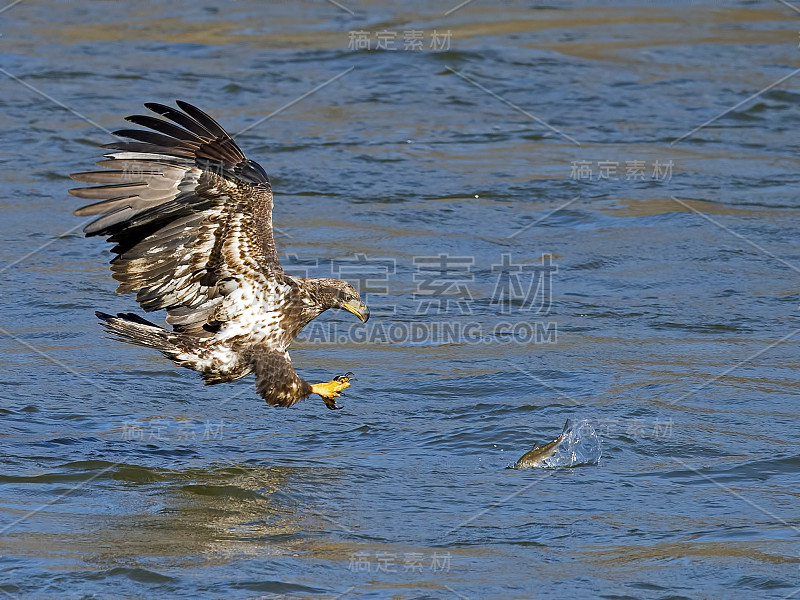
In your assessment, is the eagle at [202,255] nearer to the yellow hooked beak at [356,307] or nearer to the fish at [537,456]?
the yellow hooked beak at [356,307]

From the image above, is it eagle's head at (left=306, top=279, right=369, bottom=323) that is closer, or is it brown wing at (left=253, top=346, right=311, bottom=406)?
brown wing at (left=253, top=346, right=311, bottom=406)

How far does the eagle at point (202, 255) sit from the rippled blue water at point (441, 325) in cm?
49

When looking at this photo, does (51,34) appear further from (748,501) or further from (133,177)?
(748,501)

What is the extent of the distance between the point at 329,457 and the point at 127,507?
1116 millimetres

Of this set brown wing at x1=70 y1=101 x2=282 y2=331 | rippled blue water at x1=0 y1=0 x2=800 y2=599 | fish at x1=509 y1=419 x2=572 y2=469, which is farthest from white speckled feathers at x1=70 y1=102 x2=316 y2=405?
fish at x1=509 y1=419 x2=572 y2=469

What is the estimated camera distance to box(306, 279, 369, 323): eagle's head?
666 centimetres

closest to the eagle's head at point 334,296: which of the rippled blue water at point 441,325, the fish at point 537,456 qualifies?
the rippled blue water at point 441,325

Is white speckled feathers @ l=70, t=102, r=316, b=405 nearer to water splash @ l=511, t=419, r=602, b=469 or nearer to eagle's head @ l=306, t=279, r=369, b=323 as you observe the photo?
eagle's head @ l=306, t=279, r=369, b=323

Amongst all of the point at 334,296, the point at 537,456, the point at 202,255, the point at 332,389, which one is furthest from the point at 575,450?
the point at 202,255

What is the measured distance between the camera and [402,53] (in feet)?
47.8

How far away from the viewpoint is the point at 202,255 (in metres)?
6.26

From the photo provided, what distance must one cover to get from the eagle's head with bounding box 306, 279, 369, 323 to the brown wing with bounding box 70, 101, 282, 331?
11.8 inches

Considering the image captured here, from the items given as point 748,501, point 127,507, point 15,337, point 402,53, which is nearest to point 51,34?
point 402,53

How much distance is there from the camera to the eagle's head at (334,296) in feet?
21.9
